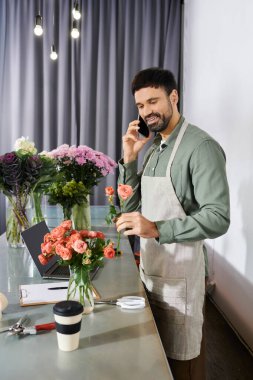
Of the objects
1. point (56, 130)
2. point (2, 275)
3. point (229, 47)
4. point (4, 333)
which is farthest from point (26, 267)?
point (56, 130)

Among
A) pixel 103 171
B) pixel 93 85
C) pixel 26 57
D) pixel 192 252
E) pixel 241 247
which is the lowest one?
pixel 241 247

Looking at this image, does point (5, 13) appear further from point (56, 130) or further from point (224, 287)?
point (224, 287)

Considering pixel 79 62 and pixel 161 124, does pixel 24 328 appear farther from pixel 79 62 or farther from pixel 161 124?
pixel 79 62

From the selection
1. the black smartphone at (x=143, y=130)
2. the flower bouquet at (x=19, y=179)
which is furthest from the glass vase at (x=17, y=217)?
the black smartphone at (x=143, y=130)

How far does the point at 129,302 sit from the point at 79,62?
3229 mm

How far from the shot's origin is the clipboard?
1177 millimetres

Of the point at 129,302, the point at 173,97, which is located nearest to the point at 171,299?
the point at 129,302

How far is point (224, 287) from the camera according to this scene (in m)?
2.70

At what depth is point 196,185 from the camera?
4.05ft

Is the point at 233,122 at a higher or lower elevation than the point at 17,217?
higher

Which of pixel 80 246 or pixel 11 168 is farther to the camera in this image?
pixel 11 168

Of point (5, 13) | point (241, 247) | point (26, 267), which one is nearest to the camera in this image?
point (26, 267)

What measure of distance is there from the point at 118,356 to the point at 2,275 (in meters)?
0.76

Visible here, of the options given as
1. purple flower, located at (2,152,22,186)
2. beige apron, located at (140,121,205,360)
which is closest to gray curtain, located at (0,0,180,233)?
purple flower, located at (2,152,22,186)
